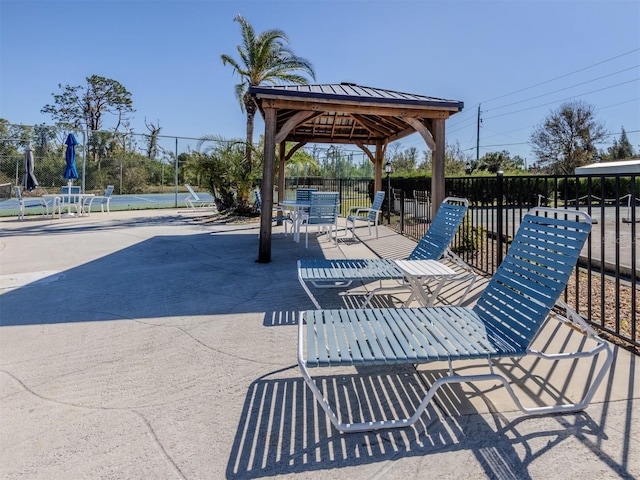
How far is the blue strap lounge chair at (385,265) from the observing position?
3.42 metres

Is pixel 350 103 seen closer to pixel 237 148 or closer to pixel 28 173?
pixel 237 148

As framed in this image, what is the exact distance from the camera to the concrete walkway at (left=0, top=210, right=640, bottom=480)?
1.60m

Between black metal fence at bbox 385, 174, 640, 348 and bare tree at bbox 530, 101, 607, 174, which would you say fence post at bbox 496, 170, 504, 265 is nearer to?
black metal fence at bbox 385, 174, 640, 348

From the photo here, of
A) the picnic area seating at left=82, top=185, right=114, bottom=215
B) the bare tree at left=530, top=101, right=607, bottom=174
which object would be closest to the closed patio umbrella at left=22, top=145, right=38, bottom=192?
the picnic area seating at left=82, top=185, right=114, bottom=215

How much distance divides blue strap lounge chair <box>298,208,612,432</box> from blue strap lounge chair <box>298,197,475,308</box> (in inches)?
31.9

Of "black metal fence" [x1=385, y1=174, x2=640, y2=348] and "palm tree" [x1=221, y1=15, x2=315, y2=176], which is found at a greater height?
"palm tree" [x1=221, y1=15, x2=315, y2=176]

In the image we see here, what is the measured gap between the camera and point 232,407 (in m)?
2.03

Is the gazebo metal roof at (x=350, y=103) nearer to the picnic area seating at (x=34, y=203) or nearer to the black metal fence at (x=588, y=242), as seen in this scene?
the black metal fence at (x=588, y=242)

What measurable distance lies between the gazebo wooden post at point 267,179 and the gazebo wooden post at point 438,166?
2.70 metres

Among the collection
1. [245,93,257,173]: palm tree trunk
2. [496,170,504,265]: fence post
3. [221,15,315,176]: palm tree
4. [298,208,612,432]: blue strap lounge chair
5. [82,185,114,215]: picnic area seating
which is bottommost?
[298,208,612,432]: blue strap lounge chair

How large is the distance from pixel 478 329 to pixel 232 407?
1429mm

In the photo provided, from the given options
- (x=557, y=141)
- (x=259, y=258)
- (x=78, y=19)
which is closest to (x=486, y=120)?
(x=557, y=141)

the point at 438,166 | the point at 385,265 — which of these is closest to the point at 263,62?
the point at 438,166

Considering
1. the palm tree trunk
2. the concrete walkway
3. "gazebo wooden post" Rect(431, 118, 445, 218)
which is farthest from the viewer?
the palm tree trunk
